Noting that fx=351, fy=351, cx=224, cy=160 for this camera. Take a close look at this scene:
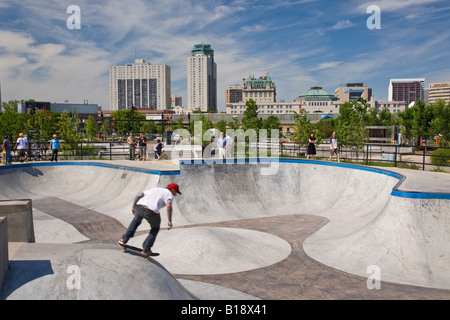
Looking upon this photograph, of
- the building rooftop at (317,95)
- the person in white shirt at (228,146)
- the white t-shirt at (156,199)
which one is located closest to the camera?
the white t-shirt at (156,199)

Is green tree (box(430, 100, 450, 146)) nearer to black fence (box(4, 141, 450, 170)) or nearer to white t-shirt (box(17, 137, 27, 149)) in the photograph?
black fence (box(4, 141, 450, 170))

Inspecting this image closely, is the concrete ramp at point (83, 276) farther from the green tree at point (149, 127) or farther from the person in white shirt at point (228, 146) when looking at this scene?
the green tree at point (149, 127)

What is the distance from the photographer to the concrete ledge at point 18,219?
20.7 feet

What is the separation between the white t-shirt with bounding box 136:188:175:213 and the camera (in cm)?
592

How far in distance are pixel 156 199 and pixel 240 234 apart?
496 centimetres

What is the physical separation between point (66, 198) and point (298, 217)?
32.0ft

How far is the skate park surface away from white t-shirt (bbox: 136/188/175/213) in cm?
86

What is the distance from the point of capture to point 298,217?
12.7 m

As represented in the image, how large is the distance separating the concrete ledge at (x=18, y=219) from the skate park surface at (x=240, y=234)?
0.65 metres

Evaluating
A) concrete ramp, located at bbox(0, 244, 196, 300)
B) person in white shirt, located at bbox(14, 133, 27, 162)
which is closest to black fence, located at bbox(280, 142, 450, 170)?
concrete ramp, located at bbox(0, 244, 196, 300)

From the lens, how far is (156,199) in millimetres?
5957

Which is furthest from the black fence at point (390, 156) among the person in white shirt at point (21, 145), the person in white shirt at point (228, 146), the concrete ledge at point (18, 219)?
the person in white shirt at point (21, 145)

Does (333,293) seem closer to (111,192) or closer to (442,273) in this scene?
(442,273)
